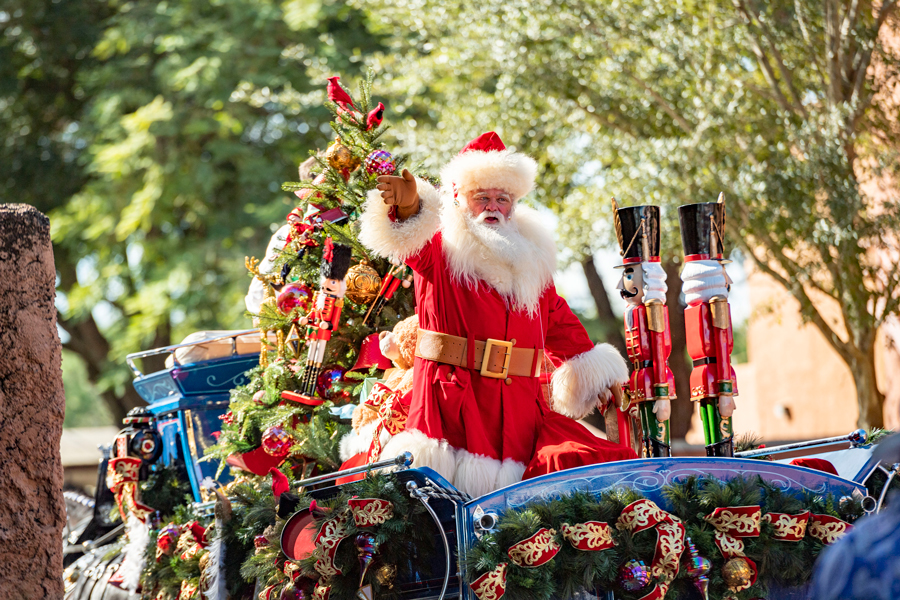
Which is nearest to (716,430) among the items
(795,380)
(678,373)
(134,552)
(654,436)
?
(654,436)

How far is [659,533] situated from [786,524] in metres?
0.54

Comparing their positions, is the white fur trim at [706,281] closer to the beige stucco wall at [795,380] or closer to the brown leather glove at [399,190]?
the brown leather glove at [399,190]

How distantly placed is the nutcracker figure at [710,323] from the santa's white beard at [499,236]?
811mm

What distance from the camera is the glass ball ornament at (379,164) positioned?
4.81 m

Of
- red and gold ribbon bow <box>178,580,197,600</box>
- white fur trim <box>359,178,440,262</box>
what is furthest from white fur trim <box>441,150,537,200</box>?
red and gold ribbon bow <box>178,580,197,600</box>

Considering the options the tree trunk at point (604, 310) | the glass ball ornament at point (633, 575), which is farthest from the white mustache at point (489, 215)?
the tree trunk at point (604, 310)

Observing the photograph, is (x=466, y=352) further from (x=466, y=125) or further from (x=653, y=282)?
(x=466, y=125)

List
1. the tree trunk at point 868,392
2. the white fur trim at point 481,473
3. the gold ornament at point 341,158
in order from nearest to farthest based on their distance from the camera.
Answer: the white fur trim at point 481,473
the gold ornament at point 341,158
the tree trunk at point 868,392

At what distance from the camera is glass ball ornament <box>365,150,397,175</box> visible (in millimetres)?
4809

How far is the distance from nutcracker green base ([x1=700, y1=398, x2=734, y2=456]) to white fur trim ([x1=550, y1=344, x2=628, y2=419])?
41cm

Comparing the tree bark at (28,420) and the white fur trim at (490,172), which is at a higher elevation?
the white fur trim at (490,172)

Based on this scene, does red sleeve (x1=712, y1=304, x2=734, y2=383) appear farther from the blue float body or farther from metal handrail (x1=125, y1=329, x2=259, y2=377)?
metal handrail (x1=125, y1=329, x2=259, y2=377)

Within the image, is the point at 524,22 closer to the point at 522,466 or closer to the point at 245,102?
the point at 245,102

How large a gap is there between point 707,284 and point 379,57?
6.88 meters
